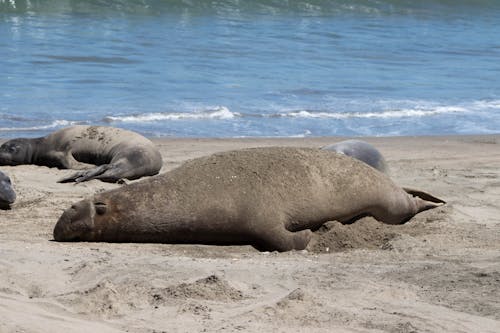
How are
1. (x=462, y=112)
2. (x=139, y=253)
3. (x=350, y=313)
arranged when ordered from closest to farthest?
1. (x=350, y=313)
2. (x=139, y=253)
3. (x=462, y=112)

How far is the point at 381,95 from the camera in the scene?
1562 centimetres

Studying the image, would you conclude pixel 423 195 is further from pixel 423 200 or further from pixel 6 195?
pixel 6 195

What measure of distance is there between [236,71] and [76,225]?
11408 mm

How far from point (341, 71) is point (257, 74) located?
1.83 m

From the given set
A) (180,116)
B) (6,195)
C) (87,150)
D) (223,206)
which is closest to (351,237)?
(223,206)

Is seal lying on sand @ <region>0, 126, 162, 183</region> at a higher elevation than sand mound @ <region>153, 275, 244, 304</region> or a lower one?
lower

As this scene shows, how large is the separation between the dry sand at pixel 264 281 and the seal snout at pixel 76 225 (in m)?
0.12

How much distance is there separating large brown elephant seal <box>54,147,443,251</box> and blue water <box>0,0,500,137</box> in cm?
583

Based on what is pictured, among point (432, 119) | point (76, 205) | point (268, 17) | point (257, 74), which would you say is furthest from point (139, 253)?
point (268, 17)

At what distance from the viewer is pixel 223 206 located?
607 centimetres

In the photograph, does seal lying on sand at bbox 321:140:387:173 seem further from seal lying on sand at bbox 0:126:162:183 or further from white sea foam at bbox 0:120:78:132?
white sea foam at bbox 0:120:78:132

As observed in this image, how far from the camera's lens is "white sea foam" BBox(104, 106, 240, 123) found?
12797 millimetres

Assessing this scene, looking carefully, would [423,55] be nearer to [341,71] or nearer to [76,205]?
[341,71]

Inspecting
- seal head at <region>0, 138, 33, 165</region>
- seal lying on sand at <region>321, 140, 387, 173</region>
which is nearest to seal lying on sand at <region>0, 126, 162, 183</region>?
seal head at <region>0, 138, 33, 165</region>
